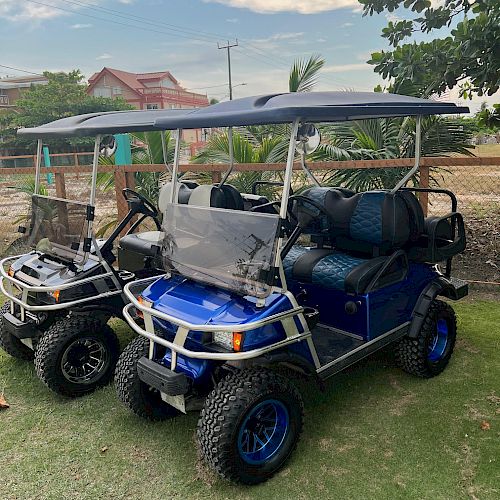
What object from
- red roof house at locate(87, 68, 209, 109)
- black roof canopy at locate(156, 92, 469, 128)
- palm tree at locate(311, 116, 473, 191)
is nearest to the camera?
black roof canopy at locate(156, 92, 469, 128)

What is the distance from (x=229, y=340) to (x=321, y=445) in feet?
2.84

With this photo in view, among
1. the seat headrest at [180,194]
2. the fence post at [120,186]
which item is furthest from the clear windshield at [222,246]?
the fence post at [120,186]

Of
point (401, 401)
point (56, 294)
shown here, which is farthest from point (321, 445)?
point (56, 294)

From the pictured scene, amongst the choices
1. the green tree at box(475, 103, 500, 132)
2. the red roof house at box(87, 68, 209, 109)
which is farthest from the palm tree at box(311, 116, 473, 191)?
the red roof house at box(87, 68, 209, 109)

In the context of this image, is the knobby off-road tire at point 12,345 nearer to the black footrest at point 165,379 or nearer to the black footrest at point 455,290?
the black footrest at point 165,379

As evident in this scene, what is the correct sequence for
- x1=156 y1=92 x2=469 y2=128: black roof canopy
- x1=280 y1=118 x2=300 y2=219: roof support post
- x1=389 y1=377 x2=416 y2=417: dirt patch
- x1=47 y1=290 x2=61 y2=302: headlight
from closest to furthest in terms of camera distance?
1. x1=156 y1=92 x2=469 y2=128: black roof canopy
2. x1=280 y1=118 x2=300 y2=219: roof support post
3. x1=389 y1=377 x2=416 y2=417: dirt patch
4. x1=47 y1=290 x2=61 y2=302: headlight

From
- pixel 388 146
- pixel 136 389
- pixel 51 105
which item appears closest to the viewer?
pixel 136 389

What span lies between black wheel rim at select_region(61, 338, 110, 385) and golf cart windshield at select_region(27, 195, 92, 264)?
568mm

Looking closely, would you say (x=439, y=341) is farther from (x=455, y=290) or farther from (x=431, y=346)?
(x=455, y=290)

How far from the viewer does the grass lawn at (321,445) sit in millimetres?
2584

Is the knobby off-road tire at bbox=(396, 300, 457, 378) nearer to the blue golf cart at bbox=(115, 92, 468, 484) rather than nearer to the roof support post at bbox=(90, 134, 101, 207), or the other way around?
the blue golf cart at bbox=(115, 92, 468, 484)

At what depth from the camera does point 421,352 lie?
3475mm

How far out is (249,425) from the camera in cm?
262

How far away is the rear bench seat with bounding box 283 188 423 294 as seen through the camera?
10.6 ft
